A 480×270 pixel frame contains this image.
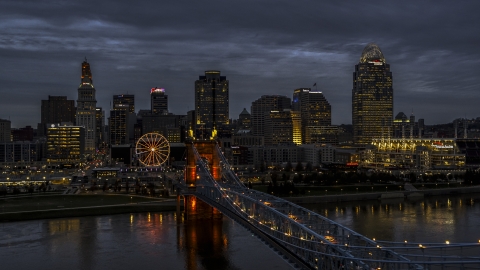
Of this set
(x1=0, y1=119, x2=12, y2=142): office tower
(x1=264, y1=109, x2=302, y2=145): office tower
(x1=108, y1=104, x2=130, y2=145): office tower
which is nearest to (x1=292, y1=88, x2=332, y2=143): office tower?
(x1=264, y1=109, x2=302, y2=145): office tower

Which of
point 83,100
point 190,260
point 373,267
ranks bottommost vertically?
point 190,260

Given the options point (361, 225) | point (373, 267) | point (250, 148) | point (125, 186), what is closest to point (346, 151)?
point (250, 148)

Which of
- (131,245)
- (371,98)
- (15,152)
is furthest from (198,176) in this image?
(371,98)

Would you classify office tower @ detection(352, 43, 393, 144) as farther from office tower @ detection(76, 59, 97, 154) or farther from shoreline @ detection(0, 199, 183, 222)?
shoreline @ detection(0, 199, 183, 222)

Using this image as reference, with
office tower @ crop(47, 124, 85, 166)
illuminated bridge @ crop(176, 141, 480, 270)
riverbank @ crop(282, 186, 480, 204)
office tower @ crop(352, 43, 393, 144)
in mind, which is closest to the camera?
illuminated bridge @ crop(176, 141, 480, 270)

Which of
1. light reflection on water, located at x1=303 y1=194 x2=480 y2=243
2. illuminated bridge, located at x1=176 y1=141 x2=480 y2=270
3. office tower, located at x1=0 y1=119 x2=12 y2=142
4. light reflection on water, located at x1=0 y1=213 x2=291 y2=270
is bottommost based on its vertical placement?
light reflection on water, located at x1=0 y1=213 x2=291 y2=270

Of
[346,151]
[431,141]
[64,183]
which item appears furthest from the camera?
[346,151]

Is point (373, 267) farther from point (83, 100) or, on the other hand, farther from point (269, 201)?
point (83, 100)
